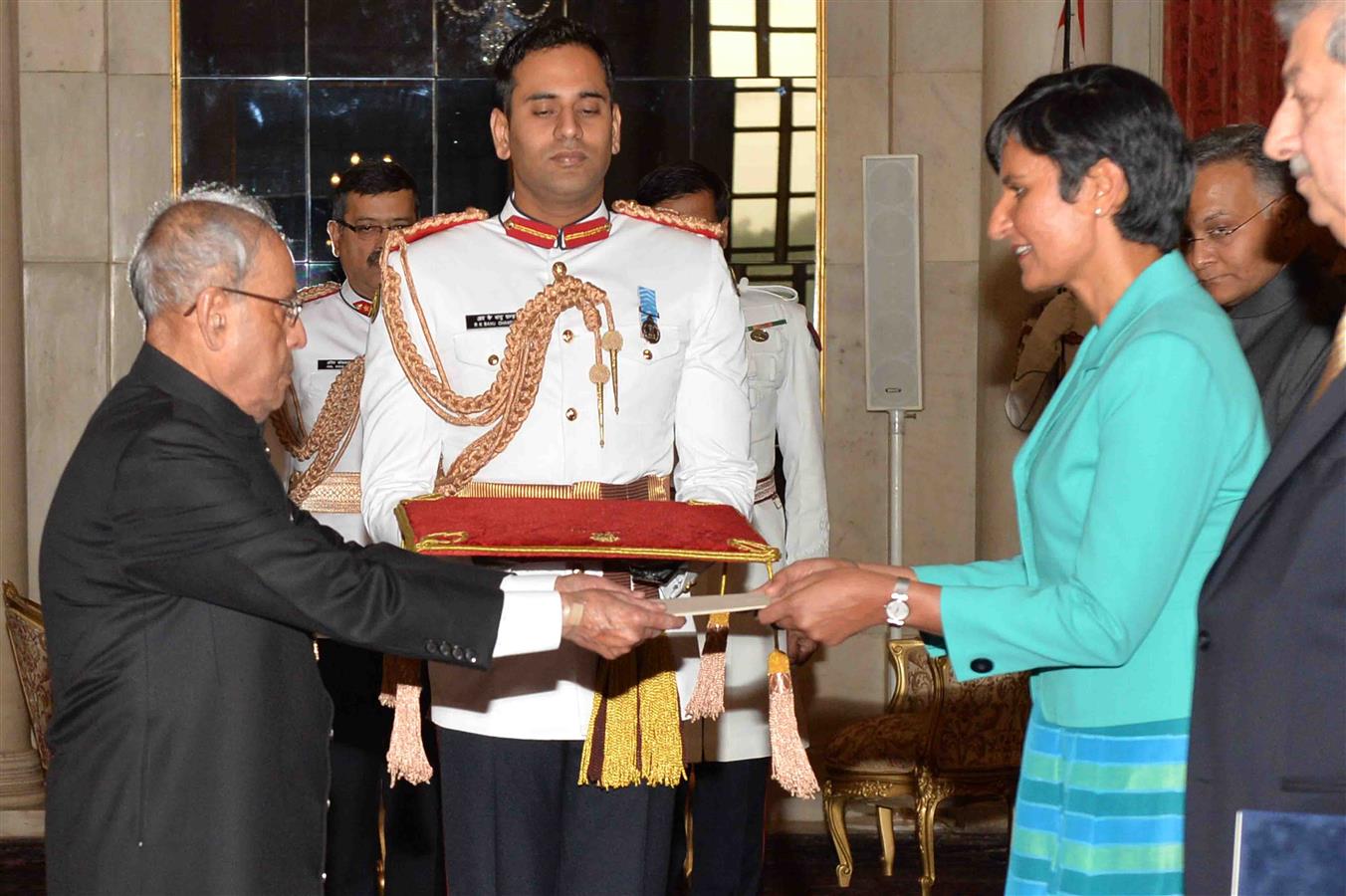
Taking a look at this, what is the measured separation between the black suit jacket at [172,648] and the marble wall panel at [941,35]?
16.1 ft

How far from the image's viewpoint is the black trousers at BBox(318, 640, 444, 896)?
4688 millimetres

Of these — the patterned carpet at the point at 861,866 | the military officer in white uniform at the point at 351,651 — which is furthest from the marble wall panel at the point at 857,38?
the patterned carpet at the point at 861,866

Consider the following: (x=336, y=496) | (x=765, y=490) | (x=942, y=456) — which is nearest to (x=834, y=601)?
(x=765, y=490)

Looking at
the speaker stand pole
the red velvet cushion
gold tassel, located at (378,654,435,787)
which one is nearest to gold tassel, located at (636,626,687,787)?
the red velvet cushion

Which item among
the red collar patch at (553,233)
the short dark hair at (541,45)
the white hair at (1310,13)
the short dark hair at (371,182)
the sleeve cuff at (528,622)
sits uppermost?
the short dark hair at (541,45)

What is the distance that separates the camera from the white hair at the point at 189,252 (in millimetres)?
2479

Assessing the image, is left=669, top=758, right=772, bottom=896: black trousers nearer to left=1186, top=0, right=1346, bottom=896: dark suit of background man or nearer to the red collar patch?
the red collar patch

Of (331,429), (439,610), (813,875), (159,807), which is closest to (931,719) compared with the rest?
(813,875)

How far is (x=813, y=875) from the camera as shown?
19.1 ft

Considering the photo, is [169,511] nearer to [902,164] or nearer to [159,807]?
[159,807]

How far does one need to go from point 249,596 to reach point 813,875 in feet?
12.6

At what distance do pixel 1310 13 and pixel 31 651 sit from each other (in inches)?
182

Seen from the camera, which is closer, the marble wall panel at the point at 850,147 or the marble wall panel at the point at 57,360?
the marble wall panel at the point at 57,360

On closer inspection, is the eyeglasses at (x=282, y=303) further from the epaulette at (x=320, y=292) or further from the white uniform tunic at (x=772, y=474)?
the epaulette at (x=320, y=292)
